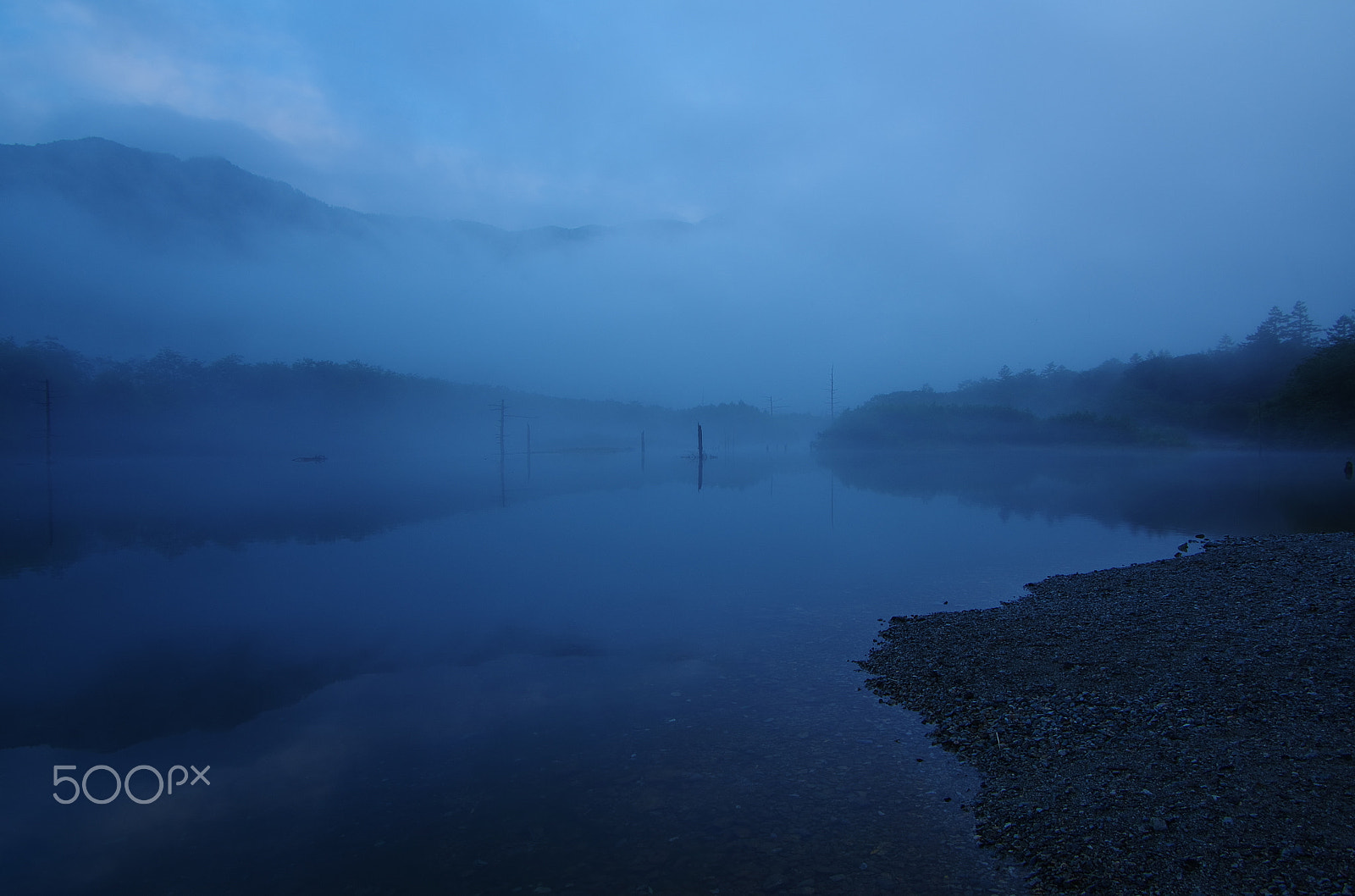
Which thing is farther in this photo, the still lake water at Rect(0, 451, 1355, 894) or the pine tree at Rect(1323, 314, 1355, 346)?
the pine tree at Rect(1323, 314, 1355, 346)

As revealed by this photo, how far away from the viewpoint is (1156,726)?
707 centimetres

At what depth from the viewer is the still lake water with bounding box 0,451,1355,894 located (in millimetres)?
5629

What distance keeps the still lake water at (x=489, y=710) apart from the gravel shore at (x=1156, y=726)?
0.61 meters

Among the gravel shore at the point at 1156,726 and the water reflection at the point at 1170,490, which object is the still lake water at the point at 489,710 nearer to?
the gravel shore at the point at 1156,726

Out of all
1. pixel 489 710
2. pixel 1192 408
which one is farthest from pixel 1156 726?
pixel 1192 408

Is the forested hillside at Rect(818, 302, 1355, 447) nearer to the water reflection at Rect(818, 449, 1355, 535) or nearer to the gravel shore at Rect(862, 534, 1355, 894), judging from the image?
the water reflection at Rect(818, 449, 1355, 535)

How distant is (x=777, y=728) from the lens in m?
8.19

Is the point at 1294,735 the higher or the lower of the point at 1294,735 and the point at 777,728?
the higher

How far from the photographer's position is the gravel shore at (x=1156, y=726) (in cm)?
488

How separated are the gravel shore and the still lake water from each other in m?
0.61

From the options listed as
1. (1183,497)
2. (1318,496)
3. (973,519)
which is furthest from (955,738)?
(1318,496)

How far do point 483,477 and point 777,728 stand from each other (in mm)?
55976

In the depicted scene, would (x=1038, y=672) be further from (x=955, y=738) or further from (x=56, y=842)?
(x=56, y=842)

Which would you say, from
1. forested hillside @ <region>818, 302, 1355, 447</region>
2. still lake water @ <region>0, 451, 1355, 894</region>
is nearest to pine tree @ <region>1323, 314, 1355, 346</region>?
forested hillside @ <region>818, 302, 1355, 447</region>
